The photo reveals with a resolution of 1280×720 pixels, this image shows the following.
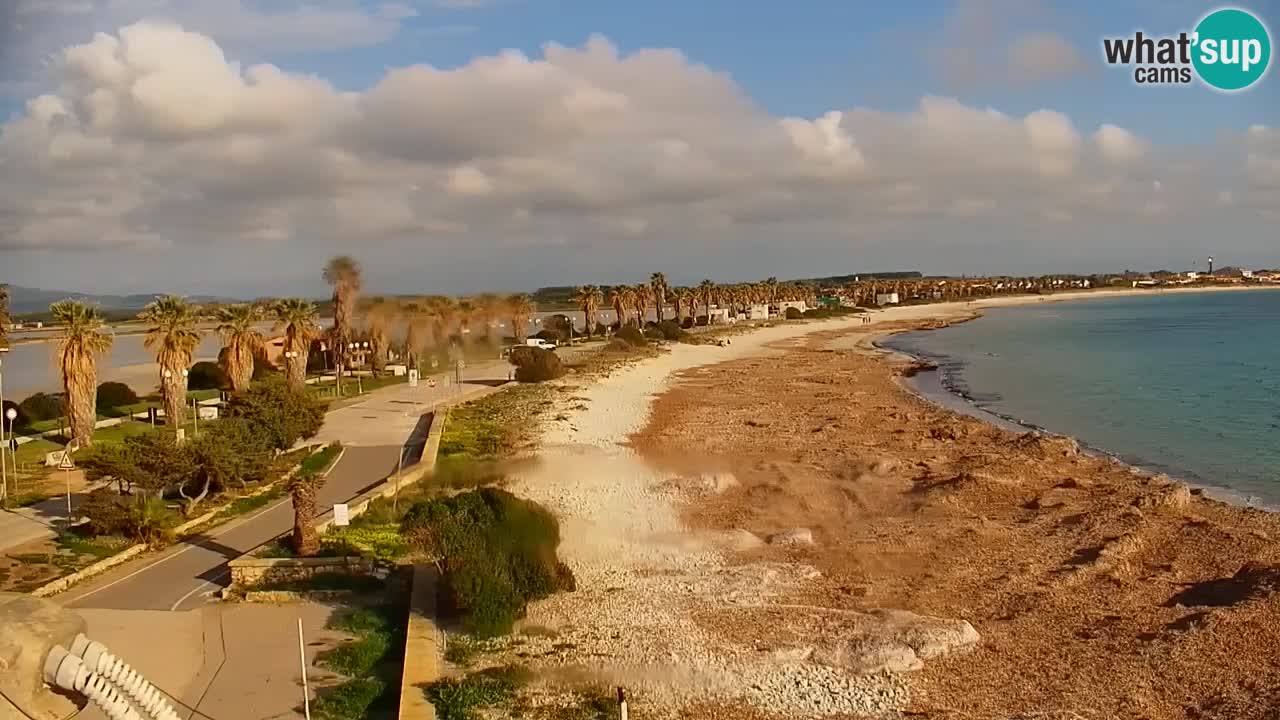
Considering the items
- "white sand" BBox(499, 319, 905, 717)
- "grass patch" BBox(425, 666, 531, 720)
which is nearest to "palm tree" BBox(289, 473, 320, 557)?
"white sand" BBox(499, 319, 905, 717)

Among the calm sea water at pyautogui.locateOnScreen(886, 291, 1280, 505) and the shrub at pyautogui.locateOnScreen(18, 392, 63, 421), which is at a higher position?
the shrub at pyautogui.locateOnScreen(18, 392, 63, 421)

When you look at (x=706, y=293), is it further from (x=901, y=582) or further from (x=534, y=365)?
(x=901, y=582)

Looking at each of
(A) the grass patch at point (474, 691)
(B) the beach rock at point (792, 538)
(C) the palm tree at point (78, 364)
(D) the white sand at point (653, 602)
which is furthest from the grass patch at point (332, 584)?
(C) the palm tree at point (78, 364)

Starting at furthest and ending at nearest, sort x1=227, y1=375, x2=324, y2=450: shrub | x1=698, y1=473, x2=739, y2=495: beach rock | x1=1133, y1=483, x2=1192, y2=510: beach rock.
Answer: x1=227, y1=375, x2=324, y2=450: shrub < x1=698, y1=473, x2=739, y2=495: beach rock < x1=1133, y1=483, x2=1192, y2=510: beach rock

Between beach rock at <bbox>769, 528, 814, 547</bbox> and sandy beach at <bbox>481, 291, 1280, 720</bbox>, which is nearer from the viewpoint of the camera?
sandy beach at <bbox>481, 291, 1280, 720</bbox>

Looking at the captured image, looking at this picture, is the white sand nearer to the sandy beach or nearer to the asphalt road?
the sandy beach

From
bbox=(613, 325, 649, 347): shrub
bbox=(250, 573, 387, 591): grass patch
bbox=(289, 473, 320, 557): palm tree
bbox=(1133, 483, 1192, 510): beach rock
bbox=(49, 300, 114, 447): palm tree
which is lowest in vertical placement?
bbox=(1133, 483, 1192, 510): beach rock
